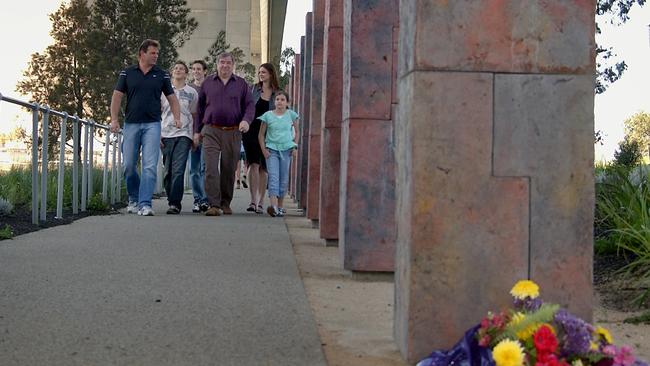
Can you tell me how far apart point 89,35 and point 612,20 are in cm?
1346

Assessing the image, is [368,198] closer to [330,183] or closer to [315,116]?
[330,183]

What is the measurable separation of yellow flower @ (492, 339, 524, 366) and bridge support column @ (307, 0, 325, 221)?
8462mm

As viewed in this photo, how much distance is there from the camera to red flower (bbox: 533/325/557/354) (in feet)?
11.5

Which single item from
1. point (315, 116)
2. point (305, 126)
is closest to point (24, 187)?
point (315, 116)

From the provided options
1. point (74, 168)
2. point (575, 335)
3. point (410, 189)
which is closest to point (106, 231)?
point (74, 168)

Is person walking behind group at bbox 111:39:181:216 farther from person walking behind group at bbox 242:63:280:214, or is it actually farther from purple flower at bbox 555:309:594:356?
purple flower at bbox 555:309:594:356

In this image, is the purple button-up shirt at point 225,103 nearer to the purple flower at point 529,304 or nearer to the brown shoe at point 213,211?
the brown shoe at point 213,211

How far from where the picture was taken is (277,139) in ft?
43.1

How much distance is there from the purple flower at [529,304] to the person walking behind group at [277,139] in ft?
30.0

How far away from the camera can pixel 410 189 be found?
423 centimetres

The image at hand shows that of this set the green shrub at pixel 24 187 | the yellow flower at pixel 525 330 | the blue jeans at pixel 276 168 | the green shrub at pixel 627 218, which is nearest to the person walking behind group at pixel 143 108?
the green shrub at pixel 24 187

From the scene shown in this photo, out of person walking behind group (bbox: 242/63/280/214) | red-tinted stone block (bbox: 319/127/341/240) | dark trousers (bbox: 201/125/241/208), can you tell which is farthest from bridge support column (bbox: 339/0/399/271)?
person walking behind group (bbox: 242/63/280/214)

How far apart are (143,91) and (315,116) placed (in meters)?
2.02

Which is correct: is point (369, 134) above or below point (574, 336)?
above
